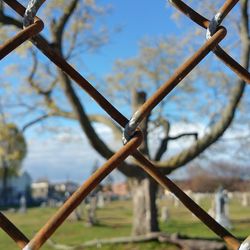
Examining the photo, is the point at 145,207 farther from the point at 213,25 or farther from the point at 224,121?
the point at 213,25

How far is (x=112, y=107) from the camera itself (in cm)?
85

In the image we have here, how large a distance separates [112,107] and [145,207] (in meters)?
11.7

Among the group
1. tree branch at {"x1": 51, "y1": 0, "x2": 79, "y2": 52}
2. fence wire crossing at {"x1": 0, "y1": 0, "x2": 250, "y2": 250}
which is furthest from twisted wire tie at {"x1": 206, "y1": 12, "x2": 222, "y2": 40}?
tree branch at {"x1": 51, "y1": 0, "x2": 79, "y2": 52}

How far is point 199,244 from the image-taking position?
9680 mm

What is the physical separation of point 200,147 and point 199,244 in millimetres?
2032

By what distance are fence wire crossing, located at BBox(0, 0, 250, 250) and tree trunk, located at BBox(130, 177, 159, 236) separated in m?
11.3

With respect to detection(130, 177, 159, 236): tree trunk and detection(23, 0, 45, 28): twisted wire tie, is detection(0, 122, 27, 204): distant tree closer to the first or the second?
detection(130, 177, 159, 236): tree trunk

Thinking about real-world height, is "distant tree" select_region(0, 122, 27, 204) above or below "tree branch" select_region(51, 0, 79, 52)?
below

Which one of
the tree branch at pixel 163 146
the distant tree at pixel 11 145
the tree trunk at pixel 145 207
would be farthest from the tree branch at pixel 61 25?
the distant tree at pixel 11 145

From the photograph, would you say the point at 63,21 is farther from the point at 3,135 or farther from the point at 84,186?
the point at 84,186

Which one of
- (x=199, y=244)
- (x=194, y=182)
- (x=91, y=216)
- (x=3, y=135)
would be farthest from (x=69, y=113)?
(x=194, y=182)

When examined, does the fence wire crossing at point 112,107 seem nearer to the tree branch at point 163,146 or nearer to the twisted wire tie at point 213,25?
the twisted wire tie at point 213,25

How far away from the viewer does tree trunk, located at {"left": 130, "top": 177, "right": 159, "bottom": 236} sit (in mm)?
12102

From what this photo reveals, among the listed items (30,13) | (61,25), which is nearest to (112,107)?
(30,13)
